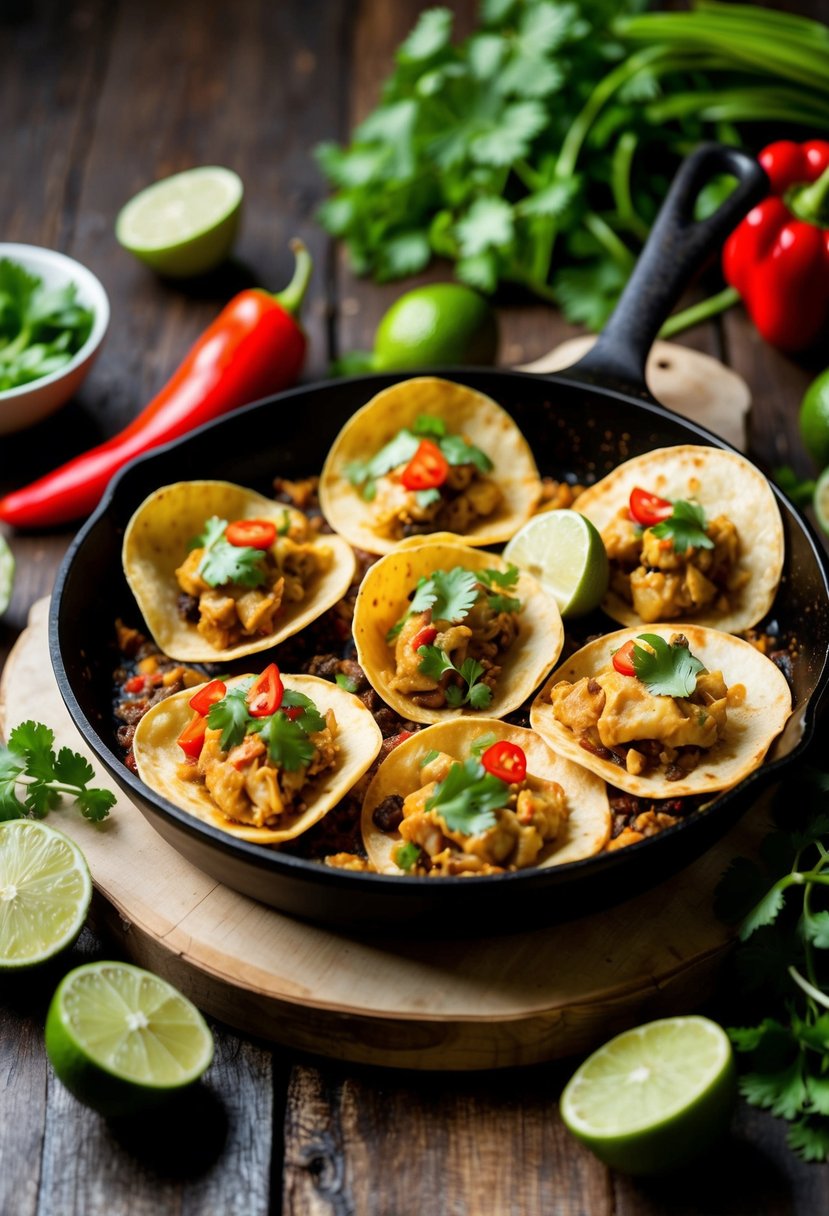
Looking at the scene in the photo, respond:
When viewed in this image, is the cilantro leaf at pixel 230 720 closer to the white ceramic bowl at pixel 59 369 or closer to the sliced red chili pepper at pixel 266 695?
the sliced red chili pepper at pixel 266 695

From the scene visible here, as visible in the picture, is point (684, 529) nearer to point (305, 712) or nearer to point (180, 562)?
point (305, 712)

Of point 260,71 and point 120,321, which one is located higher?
point 260,71

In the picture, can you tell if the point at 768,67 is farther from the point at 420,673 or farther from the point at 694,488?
the point at 420,673

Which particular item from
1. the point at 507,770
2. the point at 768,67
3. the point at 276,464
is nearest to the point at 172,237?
the point at 276,464

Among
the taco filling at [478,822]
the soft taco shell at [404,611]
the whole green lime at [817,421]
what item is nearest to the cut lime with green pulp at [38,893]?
the taco filling at [478,822]

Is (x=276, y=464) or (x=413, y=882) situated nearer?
(x=413, y=882)

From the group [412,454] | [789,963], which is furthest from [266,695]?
[789,963]
